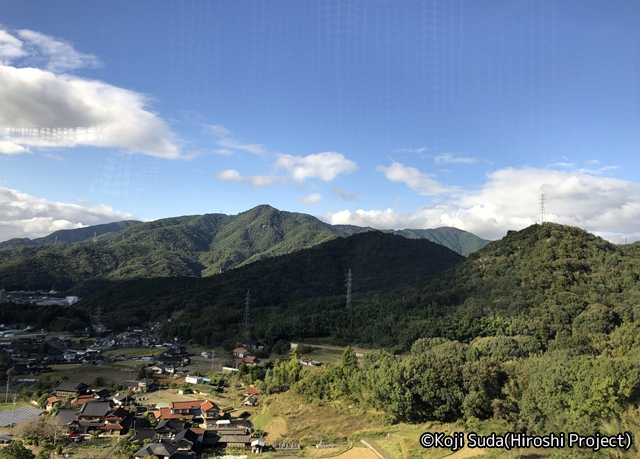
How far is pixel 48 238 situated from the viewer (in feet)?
412

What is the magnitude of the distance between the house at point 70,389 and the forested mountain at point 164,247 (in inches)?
2125

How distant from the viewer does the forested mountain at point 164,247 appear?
72.2 meters

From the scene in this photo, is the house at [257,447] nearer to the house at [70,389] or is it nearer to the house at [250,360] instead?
the house at [70,389]

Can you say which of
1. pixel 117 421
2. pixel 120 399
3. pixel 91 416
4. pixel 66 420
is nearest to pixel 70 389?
pixel 120 399

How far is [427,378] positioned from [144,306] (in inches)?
1737

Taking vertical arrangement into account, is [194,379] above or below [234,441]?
below

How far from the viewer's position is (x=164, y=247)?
107 metres

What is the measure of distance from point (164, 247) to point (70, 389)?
9076 centimetres

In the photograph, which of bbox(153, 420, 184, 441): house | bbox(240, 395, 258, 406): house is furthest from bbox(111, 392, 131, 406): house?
bbox(240, 395, 258, 406): house

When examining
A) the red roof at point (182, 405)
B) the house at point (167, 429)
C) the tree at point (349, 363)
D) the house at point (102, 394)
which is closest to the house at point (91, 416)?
the red roof at point (182, 405)

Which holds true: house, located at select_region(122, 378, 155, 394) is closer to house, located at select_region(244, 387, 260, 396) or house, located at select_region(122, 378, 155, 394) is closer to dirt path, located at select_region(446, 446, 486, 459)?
house, located at select_region(244, 387, 260, 396)

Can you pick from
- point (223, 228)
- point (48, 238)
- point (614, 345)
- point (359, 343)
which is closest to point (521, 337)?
point (614, 345)

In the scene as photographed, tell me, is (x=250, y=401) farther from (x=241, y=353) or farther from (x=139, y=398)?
(x=241, y=353)

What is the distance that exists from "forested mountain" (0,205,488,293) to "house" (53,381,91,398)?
54.0m
